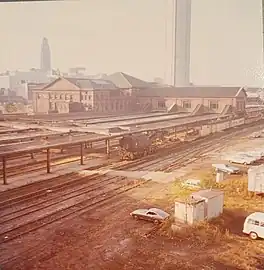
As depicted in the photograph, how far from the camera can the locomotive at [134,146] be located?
4230 millimetres

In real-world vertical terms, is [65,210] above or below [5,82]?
below

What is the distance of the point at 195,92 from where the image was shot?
13.5 feet

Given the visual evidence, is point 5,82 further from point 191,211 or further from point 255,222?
point 255,222

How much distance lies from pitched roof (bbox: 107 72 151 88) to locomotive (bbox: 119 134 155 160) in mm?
605

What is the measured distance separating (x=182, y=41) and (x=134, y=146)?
49.5 inches

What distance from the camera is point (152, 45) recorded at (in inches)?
160

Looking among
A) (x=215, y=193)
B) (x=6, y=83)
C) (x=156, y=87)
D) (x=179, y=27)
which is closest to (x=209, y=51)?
(x=179, y=27)

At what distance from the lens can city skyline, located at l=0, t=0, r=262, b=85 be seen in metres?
3.77

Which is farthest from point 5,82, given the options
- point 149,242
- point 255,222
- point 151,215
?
point 255,222

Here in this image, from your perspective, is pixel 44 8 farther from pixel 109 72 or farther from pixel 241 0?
pixel 241 0

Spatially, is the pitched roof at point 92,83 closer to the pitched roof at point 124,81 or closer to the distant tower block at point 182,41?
the pitched roof at point 124,81

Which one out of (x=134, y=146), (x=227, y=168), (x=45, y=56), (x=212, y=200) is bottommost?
(x=212, y=200)

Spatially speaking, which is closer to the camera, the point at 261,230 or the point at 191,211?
the point at 261,230

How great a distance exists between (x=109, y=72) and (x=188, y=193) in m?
1.56
